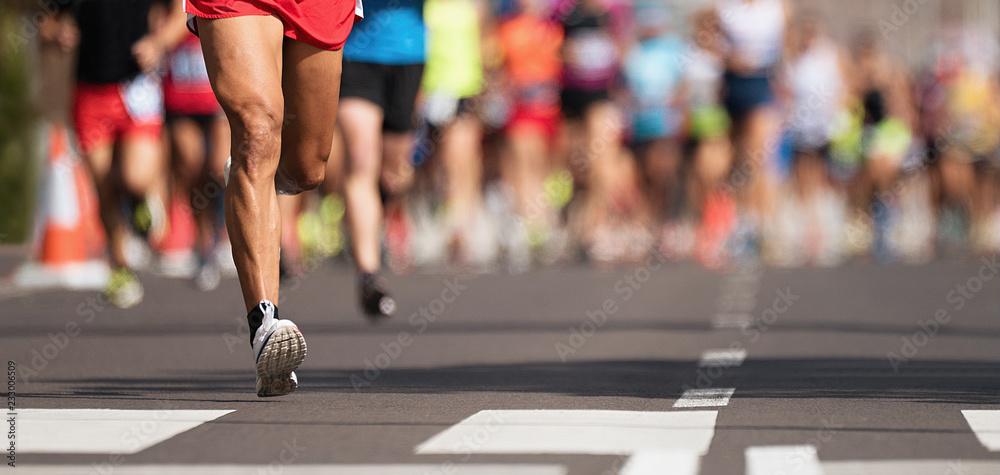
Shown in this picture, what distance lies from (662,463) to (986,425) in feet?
3.46

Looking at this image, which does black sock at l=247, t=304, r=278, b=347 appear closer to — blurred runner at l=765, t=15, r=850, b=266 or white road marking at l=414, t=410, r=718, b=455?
white road marking at l=414, t=410, r=718, b=455

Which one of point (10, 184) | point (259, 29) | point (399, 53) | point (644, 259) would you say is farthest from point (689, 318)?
point (10, 184)

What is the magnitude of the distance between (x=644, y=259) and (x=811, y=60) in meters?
4.01

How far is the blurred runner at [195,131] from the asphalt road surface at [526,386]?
5.84ft

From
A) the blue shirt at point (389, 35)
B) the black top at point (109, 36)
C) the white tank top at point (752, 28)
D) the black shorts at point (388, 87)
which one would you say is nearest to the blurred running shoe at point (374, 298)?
the black shorts at point (388, 87)

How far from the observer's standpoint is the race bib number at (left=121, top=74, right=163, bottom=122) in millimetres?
10148

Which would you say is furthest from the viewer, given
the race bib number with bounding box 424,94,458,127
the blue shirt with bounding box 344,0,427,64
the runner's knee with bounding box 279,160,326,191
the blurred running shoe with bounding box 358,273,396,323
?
the race bib number with bounding box 424,94,458,127

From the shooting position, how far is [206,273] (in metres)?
11.7

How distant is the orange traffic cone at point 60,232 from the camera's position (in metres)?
12.0

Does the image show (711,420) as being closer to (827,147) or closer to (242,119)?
(242,119)

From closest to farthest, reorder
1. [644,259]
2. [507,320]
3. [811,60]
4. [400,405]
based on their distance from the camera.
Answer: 1. [400,405]
2. [507,320]
3. [644,259]
4. [811,60]

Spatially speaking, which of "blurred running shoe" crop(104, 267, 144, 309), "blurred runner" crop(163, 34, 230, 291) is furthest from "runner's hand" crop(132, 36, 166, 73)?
"blurred runner" crop(163, 34, 230, 291)

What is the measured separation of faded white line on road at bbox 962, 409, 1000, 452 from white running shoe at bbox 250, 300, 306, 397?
1.81 meters

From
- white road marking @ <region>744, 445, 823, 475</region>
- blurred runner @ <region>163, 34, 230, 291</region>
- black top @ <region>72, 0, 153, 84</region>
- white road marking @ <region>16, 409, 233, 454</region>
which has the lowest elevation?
white road marking @ <region>744, 445, 823, 475</region>
